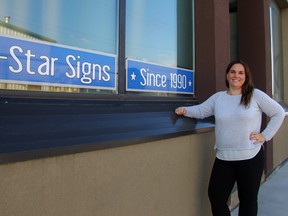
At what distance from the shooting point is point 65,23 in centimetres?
276

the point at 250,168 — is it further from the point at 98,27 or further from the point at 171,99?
the point at 98,27

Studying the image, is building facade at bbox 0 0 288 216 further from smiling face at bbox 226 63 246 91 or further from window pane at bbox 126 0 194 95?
smiling face at bbox 226 63 246 91

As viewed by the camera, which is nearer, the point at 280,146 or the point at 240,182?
the point at 240,182

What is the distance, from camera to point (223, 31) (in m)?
4.34

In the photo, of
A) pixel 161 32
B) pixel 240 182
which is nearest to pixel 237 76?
pixel 240 182

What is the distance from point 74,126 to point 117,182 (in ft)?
1.61

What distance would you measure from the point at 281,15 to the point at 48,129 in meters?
8.49

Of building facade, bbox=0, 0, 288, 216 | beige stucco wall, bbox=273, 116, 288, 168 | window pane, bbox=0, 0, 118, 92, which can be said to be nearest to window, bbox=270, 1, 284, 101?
beige stucco wall, bbox=273, 116, 288, 168

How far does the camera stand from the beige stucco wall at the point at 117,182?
1727 mm

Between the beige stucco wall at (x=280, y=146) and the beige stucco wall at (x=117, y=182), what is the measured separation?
12.0 feet

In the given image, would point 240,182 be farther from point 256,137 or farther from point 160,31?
point 160,31

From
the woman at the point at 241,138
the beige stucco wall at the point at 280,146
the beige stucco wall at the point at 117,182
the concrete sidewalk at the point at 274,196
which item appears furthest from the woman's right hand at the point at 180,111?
the beige stucco wall at the point at 280,146

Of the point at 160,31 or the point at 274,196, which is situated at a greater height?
→ the point at 160,31

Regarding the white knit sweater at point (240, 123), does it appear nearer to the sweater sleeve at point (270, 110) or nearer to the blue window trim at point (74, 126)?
the sweater sleeve at point (270, 110)
